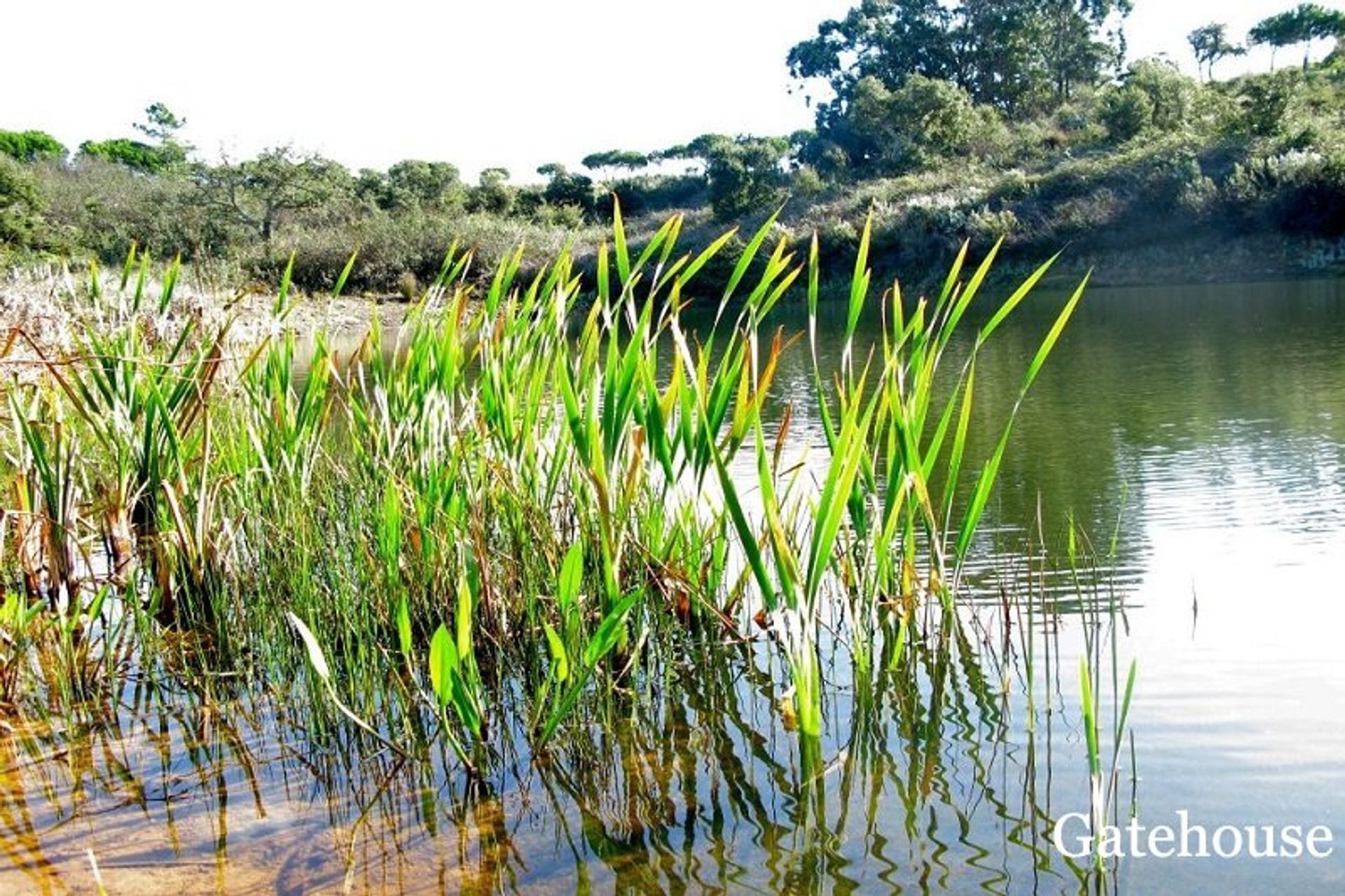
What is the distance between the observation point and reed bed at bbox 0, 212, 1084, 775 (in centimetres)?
228

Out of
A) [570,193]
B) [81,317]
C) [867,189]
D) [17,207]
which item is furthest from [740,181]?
[81,317]

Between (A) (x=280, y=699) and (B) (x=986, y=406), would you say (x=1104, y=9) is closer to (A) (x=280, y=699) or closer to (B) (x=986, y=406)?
(B) (x=986, y=406)

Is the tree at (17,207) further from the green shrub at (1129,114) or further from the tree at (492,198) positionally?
the green shrub at (1129,114)

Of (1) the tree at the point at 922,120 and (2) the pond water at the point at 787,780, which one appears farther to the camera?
(1) the tree at the point at 922,120

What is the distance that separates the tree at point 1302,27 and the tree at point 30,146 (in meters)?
47.5

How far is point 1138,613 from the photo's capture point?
130 inches

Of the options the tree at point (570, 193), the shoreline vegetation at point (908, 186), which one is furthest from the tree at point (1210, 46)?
the tree at point (570, 193)

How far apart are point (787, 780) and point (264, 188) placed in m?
36.2

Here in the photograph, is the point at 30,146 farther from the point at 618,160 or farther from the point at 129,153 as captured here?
the point at 618,160

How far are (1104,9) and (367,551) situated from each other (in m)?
52.2

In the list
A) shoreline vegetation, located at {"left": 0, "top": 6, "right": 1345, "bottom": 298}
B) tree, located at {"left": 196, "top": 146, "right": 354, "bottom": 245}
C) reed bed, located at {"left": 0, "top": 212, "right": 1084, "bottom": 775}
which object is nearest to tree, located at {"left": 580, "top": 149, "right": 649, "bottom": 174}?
shoreline vegetation, located at {"left": 0, "top": 6, "right": 1345, "bottom": 298}

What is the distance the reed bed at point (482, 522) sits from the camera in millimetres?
2277

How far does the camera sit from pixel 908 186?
31.6 metres

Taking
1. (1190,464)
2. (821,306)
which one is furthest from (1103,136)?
(1190,464)
